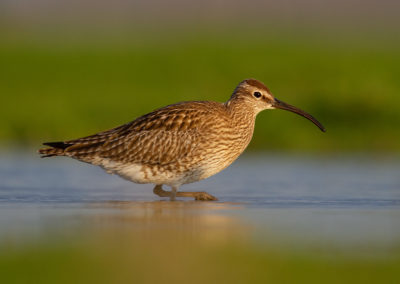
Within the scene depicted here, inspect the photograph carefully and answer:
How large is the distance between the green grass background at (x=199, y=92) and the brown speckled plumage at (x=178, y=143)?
23.3ft

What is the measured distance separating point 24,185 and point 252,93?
348 cm

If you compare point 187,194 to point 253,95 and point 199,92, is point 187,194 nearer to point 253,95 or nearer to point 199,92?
point 253,95

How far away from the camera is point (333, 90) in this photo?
2766cm

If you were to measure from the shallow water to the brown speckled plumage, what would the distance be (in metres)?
0.41

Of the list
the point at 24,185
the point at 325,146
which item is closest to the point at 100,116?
the point at 325,146

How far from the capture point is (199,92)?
28844mm

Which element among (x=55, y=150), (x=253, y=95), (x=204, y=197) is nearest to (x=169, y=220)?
(x=204, y=197)

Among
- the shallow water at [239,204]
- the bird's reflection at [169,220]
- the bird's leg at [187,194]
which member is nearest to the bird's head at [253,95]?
the shallow water at [239,204]

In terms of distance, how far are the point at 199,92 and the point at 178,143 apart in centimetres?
1387

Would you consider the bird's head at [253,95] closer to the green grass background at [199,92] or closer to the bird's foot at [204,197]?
→ the bird's foot at [204,197]

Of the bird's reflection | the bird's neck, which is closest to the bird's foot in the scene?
the bird's reflection

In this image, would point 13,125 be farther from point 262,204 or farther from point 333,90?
point 262,204

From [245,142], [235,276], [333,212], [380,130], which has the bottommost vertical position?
[235,276]

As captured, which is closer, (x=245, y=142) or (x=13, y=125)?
(x=245, y=142)
